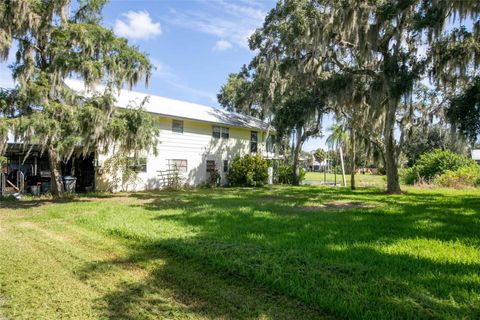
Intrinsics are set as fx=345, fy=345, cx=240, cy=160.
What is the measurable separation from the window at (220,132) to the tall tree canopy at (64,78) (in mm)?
9237

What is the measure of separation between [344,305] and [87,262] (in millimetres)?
3893

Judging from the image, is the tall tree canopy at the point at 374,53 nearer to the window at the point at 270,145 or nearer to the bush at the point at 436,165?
the window at the point at 270,145

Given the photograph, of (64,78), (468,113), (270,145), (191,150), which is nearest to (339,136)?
(270,145)

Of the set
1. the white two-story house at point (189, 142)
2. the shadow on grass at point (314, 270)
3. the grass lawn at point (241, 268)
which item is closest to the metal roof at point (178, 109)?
the white two-story house at point (189, 142)

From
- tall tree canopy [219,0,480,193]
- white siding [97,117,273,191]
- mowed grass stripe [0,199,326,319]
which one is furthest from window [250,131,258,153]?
mowed grass stripe [0,199,326,319]

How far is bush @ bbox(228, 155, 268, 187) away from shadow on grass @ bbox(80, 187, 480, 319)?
45.9 ft

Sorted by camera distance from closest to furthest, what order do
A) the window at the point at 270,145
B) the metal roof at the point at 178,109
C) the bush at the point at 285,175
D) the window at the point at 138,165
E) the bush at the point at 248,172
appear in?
the window at the point at 138,165 → the metal roof at the point at 178,109 → the bush at the point at 248,172 → the window at the point at 270,145 → the bush at the point at 285,175

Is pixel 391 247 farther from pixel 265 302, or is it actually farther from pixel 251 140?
pixel 251 140

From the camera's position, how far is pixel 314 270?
468 cm

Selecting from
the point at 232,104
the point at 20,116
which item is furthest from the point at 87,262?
the point at 232,104

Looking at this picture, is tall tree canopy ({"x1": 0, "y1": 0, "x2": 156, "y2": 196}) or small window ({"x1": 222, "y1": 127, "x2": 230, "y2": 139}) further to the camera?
small window ({"x1": 222, "y1": 127, "x2": 230, "y2": 139})

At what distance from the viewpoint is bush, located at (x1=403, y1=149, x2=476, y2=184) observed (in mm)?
26641

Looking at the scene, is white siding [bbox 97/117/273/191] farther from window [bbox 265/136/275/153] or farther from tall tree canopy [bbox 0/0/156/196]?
tall tree canopy [bbox 0/0/156/196]

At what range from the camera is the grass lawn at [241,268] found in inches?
146
